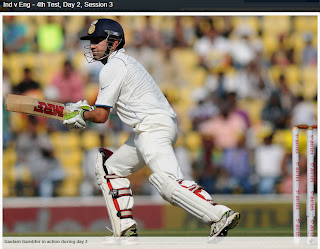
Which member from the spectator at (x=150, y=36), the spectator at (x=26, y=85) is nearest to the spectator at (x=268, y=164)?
the spectator at (x=150, y=36)

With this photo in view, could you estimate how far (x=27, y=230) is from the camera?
8.57 m

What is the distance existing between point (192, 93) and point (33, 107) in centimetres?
441

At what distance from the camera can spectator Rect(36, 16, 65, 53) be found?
34.0ft

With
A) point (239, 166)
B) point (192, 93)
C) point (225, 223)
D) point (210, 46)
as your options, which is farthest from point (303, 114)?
point (225, 223)

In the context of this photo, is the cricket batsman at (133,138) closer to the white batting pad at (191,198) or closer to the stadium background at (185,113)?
the white batting pad at (191,198)

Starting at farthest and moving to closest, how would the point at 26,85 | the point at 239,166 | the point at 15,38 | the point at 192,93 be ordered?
the point at 15,38 → the point at 192,93 → the point at 26,85 → the point at 239,166

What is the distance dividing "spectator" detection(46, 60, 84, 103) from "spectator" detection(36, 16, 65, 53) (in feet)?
2.37

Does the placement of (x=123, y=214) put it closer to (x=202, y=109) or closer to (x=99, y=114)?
(x=99, y=114)

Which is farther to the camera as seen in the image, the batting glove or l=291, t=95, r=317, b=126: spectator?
l=291, t=95, r=317, b=126: spectator

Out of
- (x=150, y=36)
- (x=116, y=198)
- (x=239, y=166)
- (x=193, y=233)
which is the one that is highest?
(x=150, y=36)

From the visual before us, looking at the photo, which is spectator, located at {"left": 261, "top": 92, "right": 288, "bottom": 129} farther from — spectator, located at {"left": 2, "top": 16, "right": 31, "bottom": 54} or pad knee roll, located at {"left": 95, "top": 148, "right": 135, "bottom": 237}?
pad knee roll, located at {"left": 95, "top": 148, "right": 135, "bottom": 237}

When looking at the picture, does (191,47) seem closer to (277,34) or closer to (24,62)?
(277,34)

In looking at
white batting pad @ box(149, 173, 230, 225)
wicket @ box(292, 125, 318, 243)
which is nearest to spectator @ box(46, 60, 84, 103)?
white batting pad @ box(149, 173, 230, 225)

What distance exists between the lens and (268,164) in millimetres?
9227
